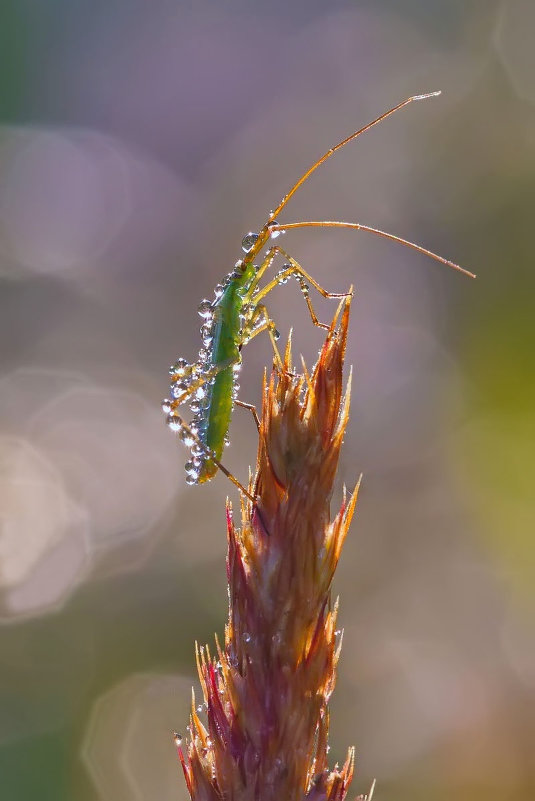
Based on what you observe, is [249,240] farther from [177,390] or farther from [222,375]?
[177,390]

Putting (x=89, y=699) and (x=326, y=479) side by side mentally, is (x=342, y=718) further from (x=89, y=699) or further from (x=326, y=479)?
(x=326, y=479)

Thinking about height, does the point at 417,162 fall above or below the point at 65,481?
above

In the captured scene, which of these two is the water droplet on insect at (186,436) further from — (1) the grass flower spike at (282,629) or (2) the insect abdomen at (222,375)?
(1) the grass flower spike at (282,629)

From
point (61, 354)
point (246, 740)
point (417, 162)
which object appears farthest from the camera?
point (61, 354)

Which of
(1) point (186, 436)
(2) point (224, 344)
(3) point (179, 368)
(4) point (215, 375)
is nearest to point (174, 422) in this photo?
(1) point (186, 436)

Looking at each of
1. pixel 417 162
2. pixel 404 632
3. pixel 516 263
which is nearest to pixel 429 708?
pixel 404 632

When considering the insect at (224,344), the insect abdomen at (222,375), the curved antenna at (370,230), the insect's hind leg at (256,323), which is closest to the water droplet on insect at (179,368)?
the insect at (224,344)
